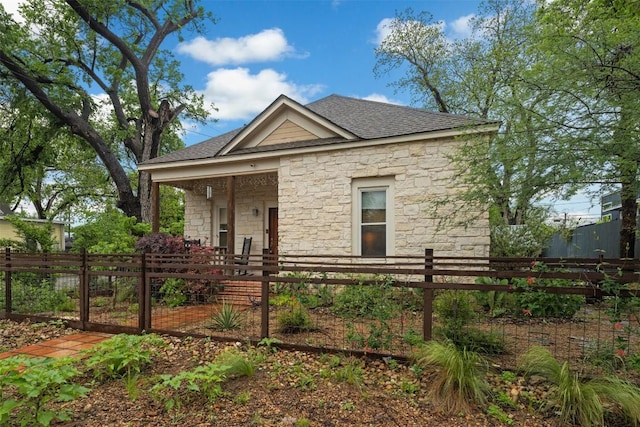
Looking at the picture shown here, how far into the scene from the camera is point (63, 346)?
452 cm

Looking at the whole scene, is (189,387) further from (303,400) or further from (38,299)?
(38,299)

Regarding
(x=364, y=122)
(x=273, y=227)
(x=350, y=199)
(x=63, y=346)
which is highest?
(x=364, y=122)

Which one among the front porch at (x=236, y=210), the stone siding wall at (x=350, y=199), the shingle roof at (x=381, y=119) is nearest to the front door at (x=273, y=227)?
the front porch at (x=236, y=210)

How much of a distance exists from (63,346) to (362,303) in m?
3.75

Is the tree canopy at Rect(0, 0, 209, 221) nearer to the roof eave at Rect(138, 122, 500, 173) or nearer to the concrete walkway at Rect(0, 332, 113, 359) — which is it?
the roof eave at Rect(138, 122, 500, 173)

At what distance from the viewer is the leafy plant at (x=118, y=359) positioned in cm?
336

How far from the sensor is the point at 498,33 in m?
16.3

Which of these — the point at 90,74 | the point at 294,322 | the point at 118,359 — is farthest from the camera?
the point at 90,74

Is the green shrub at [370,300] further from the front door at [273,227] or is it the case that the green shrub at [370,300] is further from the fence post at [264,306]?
the front door at [273,227]

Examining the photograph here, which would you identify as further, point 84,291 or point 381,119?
point 381,119

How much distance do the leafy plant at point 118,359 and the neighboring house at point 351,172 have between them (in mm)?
4787

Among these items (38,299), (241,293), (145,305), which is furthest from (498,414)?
(38,299)

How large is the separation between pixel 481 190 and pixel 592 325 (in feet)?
7.94

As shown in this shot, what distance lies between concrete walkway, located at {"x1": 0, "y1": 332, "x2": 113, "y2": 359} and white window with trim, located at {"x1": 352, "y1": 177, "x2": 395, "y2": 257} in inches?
193
